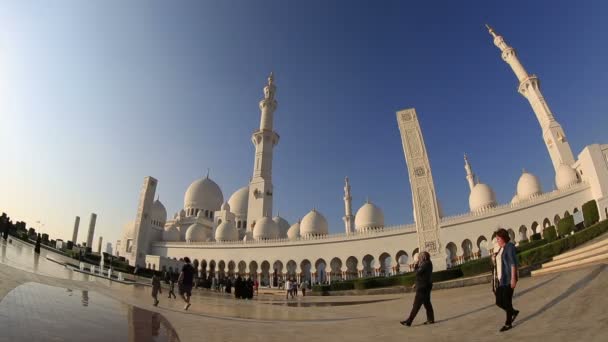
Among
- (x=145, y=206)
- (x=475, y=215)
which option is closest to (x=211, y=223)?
(x=145, y=206)

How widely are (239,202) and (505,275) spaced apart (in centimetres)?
4471

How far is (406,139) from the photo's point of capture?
18828 millimetres

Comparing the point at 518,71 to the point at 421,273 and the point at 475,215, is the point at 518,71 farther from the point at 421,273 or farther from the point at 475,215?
the point at 421,273

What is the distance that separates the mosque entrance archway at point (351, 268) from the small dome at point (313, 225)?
6057 mm

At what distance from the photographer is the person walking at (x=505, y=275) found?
3.89m

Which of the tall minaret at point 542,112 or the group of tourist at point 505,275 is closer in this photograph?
the group of tourist at point 505,275

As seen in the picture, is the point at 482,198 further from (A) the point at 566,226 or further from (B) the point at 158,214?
(B) the point at 158,214

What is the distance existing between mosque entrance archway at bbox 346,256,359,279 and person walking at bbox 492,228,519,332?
28332 millimetres

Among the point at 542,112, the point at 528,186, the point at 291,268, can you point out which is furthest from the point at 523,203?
the point at 291,268

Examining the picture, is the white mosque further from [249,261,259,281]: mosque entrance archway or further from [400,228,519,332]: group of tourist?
[400,228,519,332]: group of tourist

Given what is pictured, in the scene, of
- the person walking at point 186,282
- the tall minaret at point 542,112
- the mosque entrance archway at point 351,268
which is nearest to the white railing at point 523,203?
the tall minaret at point 542,112

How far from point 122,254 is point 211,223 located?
1353cm

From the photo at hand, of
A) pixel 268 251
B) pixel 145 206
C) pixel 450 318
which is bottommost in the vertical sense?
pixel 450 318

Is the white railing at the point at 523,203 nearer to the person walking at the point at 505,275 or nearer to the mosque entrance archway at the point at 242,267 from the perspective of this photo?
the mosque entrance archway at the point at 242,267
